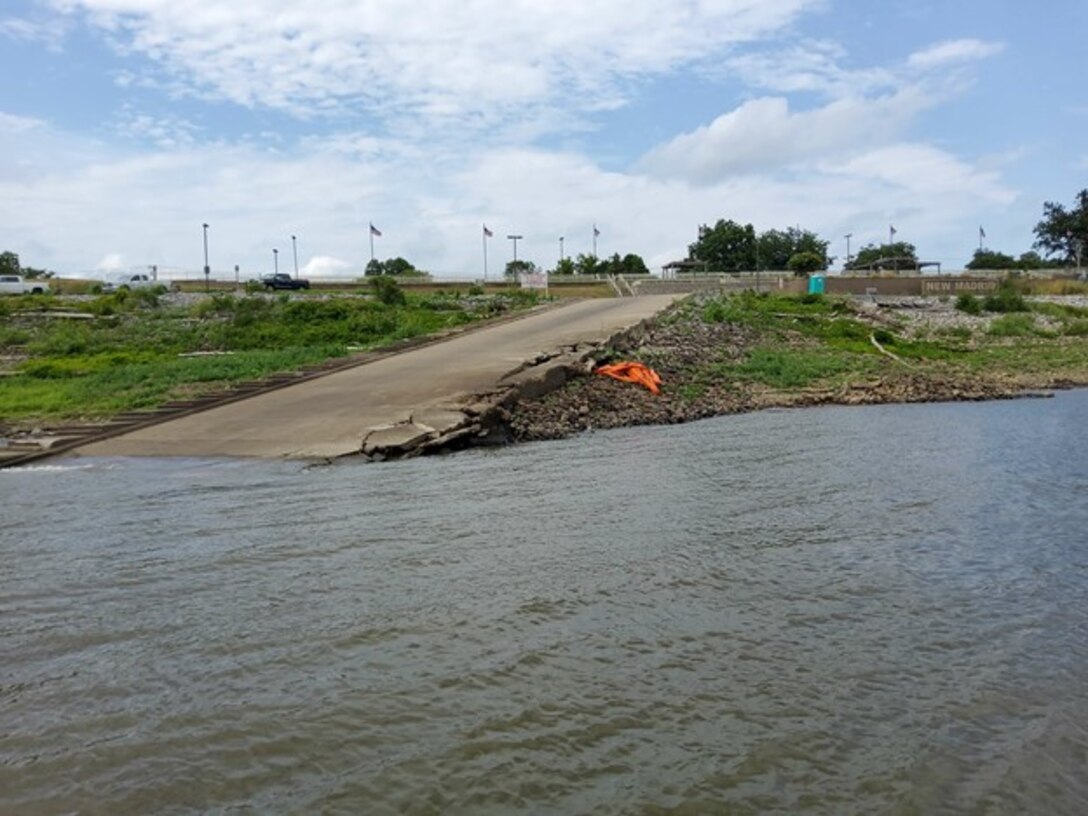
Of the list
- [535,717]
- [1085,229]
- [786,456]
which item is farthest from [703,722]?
[1085,229]

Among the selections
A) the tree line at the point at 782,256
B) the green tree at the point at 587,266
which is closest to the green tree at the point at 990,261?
the tree line at the point at 782,256

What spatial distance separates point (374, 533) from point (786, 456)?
24.7ft

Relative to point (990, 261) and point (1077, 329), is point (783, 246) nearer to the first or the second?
point (990, 261)

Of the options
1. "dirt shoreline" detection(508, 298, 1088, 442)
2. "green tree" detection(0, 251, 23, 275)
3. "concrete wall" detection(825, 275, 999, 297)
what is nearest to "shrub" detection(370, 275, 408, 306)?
"dirt shoreline" detection(508, 298, 1088, 442)

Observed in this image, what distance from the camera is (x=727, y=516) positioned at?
33.9ft

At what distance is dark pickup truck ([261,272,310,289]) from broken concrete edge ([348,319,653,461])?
1867 inches

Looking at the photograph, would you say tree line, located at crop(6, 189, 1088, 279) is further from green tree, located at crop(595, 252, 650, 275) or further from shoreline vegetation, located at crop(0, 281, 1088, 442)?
shoreline vegetation, located at crop(0, 281, 1088, 442)

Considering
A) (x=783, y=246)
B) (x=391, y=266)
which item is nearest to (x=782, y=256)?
(x=783, y=246)

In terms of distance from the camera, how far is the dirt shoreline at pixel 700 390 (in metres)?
18.1

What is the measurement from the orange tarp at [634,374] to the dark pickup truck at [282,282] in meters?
45.9

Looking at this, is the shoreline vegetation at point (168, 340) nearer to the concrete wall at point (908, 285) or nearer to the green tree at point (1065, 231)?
the concrete wall at point (908, 285)

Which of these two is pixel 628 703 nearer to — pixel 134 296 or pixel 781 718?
pixel 781 718

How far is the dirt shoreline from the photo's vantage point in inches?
714

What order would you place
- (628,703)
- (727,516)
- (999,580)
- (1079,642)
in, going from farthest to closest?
1. (727,516)
2. (999,580)
3. (1079,642)
4. (628,703)
